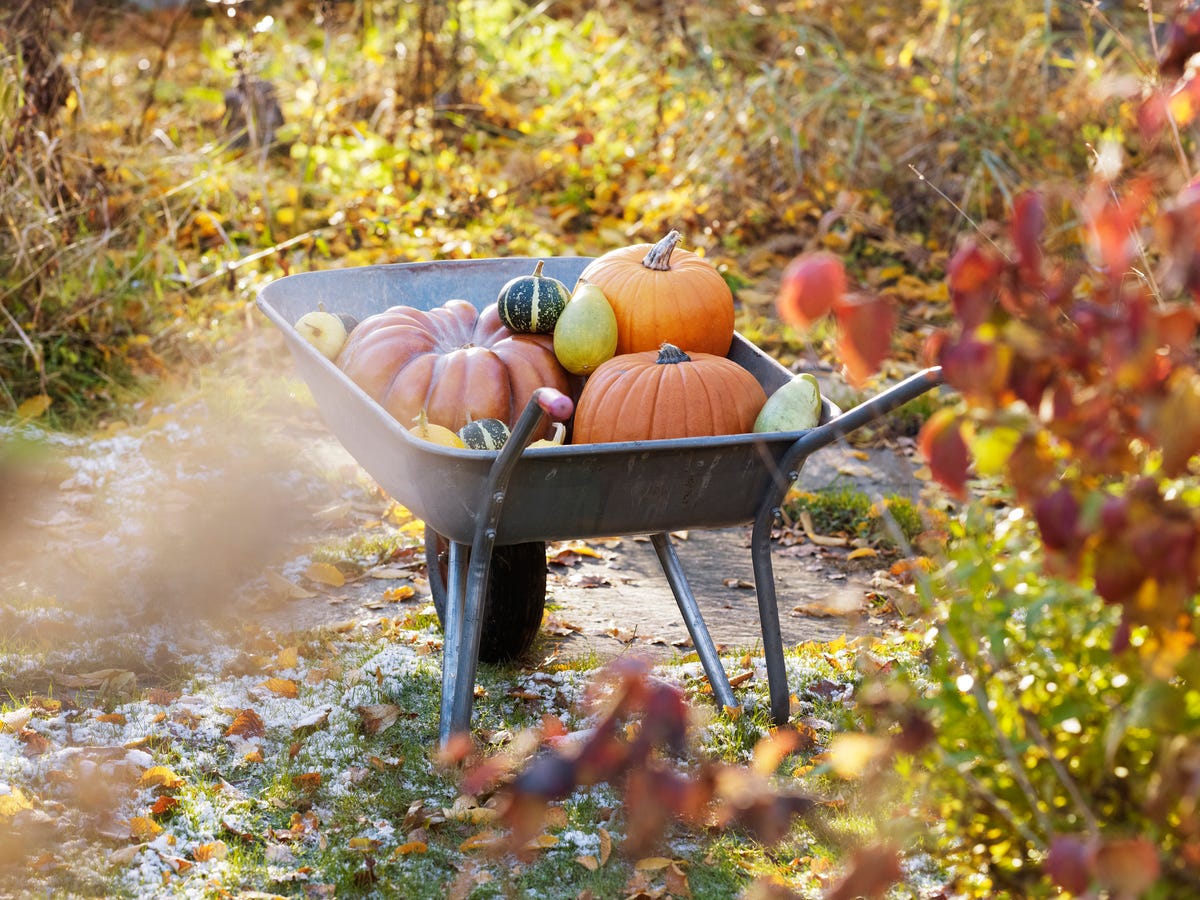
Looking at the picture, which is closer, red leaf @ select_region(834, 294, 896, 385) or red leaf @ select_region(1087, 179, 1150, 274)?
red leaf @ select_region(1087, 179, 1150, 274)

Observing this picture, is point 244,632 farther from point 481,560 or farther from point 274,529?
point 481,560

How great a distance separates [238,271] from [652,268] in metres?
3.14

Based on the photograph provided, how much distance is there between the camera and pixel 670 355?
9.02 feet

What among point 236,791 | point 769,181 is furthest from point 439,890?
point 769,181

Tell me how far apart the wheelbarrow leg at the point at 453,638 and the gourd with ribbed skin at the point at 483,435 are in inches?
10.0

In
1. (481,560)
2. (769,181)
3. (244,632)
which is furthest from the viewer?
(769,181)

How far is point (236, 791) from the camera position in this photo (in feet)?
8.73

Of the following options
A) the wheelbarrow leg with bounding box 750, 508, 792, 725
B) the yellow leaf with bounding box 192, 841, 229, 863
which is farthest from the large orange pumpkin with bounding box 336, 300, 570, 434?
the yellow leaf with bounding box 192, 841, 229, 863

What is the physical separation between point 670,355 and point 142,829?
148 centimetres

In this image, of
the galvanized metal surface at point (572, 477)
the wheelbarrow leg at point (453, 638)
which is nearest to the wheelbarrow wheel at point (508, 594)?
the wheelbarrow leg at point (453, 638)

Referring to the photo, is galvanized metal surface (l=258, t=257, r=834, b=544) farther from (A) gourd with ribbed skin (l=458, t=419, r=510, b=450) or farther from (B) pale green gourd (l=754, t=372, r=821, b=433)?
(A) gourd with ribbed skin (l=458, t=419, r=510, b=450)

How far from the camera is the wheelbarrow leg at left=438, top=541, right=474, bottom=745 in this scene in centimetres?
275

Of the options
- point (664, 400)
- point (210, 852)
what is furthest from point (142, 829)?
point (664, 400)

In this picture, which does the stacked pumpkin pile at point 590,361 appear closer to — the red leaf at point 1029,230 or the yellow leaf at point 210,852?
the yellow leaf at point 210,852
